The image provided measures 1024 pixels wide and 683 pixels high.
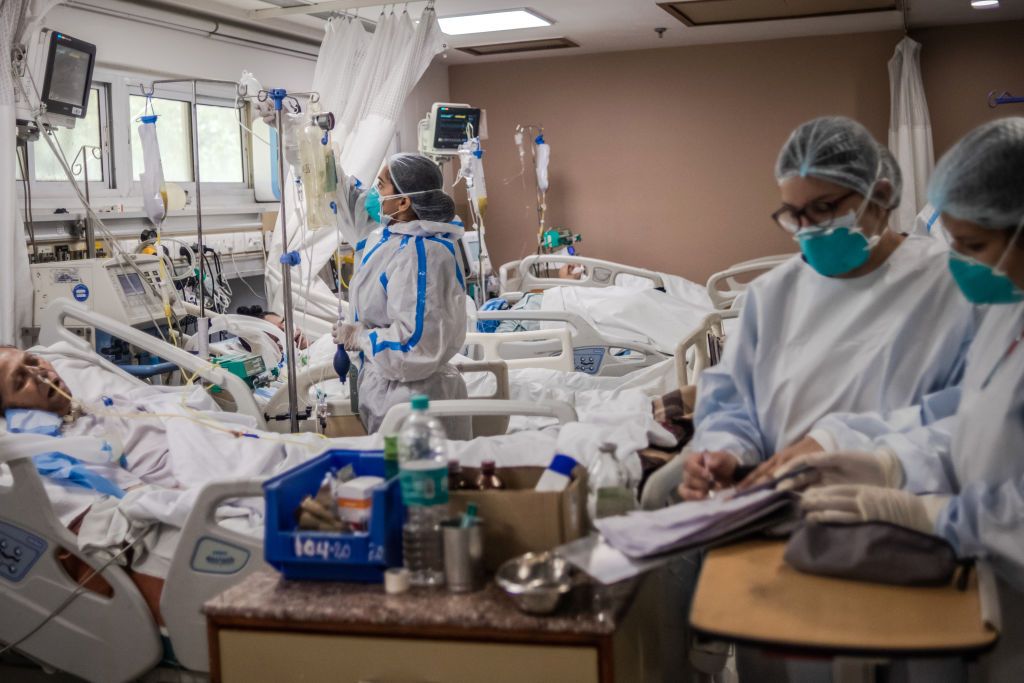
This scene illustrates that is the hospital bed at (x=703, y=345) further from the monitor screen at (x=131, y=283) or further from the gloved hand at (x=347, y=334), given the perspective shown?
the monitor screen at (x=131, y=283)

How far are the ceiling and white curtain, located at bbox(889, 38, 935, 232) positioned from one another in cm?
26

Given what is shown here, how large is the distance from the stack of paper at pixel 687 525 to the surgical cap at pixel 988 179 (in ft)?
1.70

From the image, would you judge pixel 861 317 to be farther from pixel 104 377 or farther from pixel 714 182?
pixel 714 182

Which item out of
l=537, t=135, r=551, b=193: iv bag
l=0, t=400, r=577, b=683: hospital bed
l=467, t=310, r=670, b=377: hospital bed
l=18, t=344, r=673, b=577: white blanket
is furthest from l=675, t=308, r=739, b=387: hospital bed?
l=537, t=135, r=551, b=193: iv bag

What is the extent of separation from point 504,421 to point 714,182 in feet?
15.2

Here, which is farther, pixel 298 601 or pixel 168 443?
pixel 168 443

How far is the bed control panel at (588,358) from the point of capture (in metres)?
4.55

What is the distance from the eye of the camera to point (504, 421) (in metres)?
3.49

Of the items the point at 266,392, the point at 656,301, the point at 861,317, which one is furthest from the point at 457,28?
the point at 861,317

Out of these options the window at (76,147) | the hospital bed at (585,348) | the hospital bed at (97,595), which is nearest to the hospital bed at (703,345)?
the hospital bed at (97,595)

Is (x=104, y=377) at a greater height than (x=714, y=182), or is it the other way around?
(x=714, y=182)

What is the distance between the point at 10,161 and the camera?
339 cm

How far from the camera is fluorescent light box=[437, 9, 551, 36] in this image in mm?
5770

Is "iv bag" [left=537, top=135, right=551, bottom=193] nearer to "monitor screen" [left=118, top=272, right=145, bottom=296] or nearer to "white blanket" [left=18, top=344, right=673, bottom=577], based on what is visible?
"white blanket" [left=18, top=344, right=673, bottom=577]
